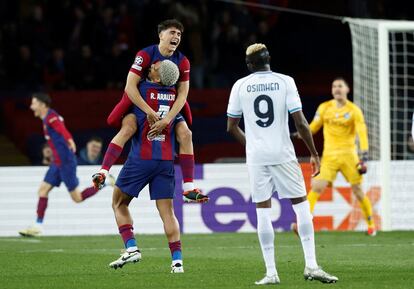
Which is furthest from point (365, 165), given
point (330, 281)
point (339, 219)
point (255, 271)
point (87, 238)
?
point (330, 281)

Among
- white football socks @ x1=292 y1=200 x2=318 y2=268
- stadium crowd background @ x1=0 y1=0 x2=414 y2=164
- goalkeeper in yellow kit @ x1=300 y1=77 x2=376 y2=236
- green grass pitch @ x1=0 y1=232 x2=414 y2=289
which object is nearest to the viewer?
white football socks @ x1=292 y1=200 x2=318 y2=268

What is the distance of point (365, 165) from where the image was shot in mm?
17875

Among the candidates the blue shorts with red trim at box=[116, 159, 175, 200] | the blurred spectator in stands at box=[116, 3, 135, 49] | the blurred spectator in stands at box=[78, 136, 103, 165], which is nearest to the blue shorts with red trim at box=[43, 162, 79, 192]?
the blurred spectator in stands at box=[78, 136, 103, 165]

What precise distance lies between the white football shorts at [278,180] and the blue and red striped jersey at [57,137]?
8571 millimetres

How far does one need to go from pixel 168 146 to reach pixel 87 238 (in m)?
7.30

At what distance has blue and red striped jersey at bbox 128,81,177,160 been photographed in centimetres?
1132

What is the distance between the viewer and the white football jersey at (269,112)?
34.5 ft

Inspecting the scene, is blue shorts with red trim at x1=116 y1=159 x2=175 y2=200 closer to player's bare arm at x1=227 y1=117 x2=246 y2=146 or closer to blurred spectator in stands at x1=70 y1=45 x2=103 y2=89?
player's bare arm at x1=227 y1=117 x2=246 y2=146

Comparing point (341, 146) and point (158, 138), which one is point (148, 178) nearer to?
point (158, 138)

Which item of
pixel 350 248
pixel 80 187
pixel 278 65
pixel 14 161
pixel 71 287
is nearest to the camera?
pixel 71 287

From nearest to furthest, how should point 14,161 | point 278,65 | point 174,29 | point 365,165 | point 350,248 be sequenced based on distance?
point 174,29 < point 350,248 < point 365,165 < point 14,161 < point 278,65

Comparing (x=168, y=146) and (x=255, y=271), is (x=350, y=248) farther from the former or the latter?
(x=168, y=146)

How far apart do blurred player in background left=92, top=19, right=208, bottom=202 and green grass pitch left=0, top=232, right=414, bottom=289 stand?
39.7 inches

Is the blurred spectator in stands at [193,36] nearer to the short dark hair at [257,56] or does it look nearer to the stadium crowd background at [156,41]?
the stadium crowd background at [156,41]
